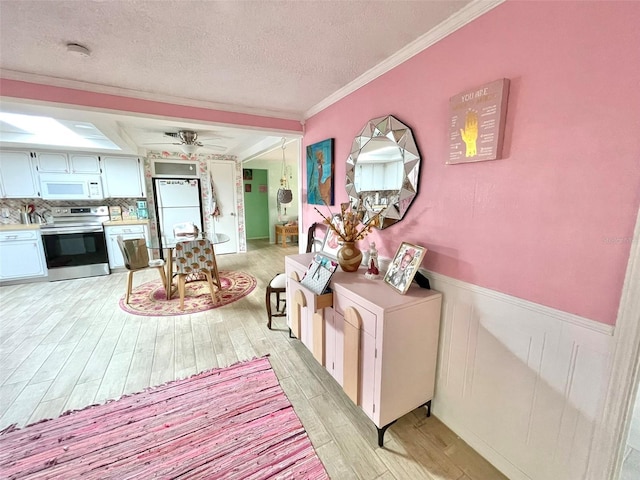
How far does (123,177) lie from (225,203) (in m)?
1.86

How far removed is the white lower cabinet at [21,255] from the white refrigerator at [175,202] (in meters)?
1.69

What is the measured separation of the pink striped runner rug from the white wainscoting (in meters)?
0.87

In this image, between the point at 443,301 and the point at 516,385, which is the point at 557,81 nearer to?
the point at 443,301

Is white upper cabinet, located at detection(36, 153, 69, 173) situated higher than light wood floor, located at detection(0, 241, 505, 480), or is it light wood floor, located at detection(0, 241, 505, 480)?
white upper cabinet, located at detection(36, 153, 69, 173)

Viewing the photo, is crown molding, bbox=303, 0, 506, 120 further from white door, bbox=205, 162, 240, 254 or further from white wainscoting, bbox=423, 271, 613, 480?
white door, bbox=205, 162, 240, 254

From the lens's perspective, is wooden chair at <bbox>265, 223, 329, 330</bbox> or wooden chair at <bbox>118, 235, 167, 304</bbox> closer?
wooden chair at <bbox>265, 223, 329, 330</bbox>

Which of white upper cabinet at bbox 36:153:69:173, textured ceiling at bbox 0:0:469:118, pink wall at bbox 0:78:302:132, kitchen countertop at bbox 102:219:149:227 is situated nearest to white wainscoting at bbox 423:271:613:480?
textured ceiling at bbox 0:0:469:118

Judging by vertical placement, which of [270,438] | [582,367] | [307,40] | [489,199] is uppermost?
[307,40]

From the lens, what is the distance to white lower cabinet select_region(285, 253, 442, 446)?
1.37m

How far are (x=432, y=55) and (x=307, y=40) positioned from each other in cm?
72

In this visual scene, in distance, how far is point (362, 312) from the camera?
4.79 ft

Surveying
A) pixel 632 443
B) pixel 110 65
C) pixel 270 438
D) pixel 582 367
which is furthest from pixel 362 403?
pixel 110 65

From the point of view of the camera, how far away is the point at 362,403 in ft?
5.04

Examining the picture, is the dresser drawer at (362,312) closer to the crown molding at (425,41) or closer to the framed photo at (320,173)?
the framed photo at (320,173)
